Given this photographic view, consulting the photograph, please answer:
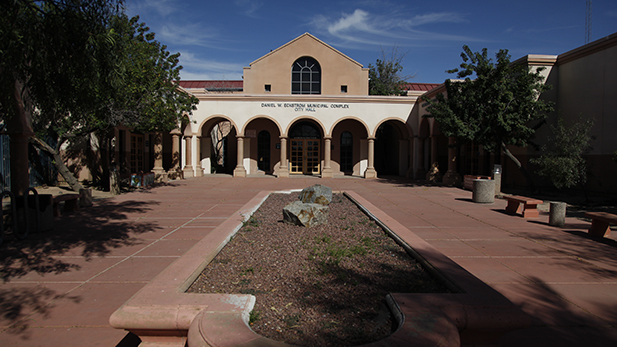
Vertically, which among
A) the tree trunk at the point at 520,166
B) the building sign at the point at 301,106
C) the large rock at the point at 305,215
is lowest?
the large rock at the point at 305,215

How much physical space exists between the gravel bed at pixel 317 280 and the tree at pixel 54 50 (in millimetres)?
3524

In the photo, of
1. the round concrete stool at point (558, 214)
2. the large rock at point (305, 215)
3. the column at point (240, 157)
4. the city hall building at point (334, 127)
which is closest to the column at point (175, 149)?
the city hall building at point (334, 127)

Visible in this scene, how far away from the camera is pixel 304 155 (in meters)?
24.5

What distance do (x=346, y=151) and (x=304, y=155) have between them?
9.47ft

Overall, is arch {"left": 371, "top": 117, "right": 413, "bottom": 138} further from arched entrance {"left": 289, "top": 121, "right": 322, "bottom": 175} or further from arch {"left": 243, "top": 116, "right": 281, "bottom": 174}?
arch {"left": 243, "top": 116, "right": 281, "bottom": 174}

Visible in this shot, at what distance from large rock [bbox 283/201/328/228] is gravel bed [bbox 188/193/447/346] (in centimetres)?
17

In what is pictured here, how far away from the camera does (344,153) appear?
24.8 metres

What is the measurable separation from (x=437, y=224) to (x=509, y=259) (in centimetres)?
251

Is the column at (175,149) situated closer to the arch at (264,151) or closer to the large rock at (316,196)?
the arch at (264,151)

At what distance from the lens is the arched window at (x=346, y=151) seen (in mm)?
24719

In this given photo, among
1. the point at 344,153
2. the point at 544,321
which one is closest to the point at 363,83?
the point at 344,153

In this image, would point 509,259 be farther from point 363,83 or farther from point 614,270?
point 363,83

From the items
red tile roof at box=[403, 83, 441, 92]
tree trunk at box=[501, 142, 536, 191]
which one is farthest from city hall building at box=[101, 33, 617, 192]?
red tile roof at box=[403, 83, 441, 92]

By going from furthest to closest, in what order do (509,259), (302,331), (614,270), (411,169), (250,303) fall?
(411,169) < (509,259) < (614,270) < (250,303) < (302,331)
